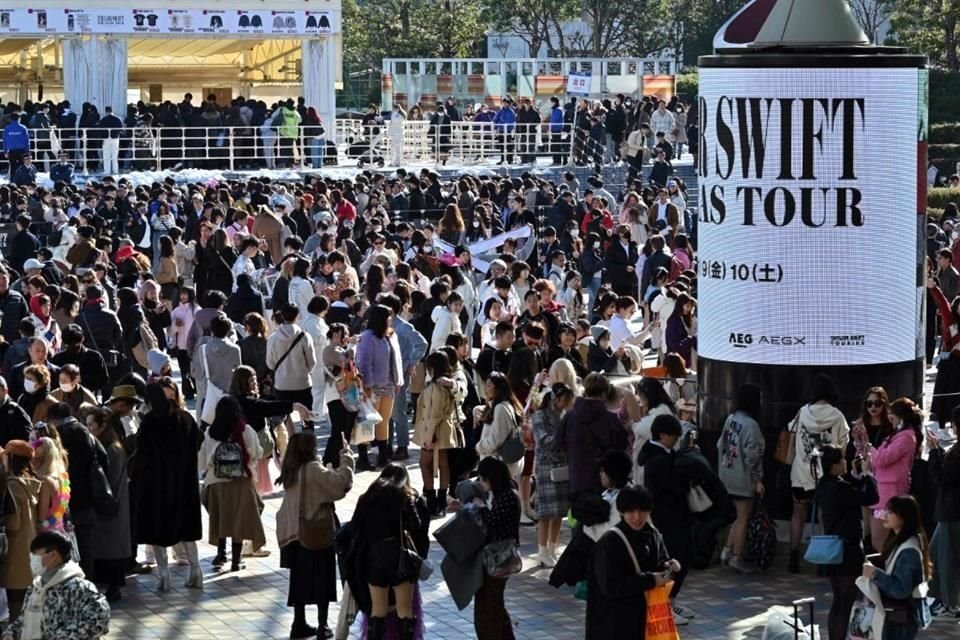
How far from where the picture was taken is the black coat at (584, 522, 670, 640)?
9.98 metres

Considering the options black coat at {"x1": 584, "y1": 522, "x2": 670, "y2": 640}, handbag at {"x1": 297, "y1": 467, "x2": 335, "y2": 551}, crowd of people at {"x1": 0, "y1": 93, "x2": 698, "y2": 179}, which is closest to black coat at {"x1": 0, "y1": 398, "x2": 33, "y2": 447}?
handbag at {"x1": 297, "y1": 467, "x2": 335, "y2": 551}

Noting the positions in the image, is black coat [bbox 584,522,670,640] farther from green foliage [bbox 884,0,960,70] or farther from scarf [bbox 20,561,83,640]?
green foliage [bbox 884,0,960,70]

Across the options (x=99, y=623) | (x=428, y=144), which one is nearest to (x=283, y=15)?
(x=428, y=144)

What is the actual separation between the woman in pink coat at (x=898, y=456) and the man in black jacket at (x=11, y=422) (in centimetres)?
561

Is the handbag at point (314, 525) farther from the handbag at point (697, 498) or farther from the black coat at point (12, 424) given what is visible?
the black coat at point (12, 424)

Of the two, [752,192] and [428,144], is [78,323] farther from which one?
[428,144]

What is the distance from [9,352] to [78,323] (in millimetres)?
1702

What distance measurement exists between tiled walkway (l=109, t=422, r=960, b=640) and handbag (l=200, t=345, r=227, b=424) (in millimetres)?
2164

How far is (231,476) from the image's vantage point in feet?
43.8

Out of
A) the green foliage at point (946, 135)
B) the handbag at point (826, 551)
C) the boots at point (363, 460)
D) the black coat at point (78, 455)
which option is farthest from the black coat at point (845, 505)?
the green foliage at point (946, 135)

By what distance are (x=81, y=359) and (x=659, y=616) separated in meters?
7.14

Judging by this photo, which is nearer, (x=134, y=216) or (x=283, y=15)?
(x=134, y=216)

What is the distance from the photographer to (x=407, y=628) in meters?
11.2

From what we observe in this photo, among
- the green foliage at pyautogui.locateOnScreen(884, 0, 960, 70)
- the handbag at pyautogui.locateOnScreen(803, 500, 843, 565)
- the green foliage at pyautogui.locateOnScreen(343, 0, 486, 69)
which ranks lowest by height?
the handbag at pyautogui.locateOnScreen(803, 500, 843, 565)
